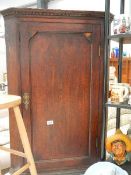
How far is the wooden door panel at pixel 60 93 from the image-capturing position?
138cm

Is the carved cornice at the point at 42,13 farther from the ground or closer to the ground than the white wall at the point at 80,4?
closer to the ground

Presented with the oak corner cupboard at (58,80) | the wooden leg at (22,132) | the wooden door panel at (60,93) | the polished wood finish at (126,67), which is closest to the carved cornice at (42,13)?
the oak corner cupboard at (58,80)

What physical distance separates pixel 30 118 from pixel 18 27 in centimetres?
53

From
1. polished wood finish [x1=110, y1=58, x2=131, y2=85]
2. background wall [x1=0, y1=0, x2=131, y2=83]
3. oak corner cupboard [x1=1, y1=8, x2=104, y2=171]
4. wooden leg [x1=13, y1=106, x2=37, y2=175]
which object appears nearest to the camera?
wooden leg [x1=13, y1=106, x2=37, y2=175]

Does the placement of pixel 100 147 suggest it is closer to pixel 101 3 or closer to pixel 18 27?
pixel 18 27

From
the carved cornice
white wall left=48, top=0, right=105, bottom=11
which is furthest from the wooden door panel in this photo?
white wall left=48, top=0, right=105, bottom=11

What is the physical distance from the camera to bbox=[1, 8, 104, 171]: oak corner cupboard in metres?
1.34

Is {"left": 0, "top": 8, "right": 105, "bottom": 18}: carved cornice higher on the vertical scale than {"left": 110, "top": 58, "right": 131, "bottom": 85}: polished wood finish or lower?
higher

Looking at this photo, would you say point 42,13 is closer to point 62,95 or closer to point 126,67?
point 62,95

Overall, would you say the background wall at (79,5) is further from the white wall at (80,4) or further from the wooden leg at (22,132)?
the wooden leg at (22,132)

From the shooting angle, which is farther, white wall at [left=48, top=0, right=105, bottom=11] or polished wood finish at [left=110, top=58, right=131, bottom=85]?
white wall at [left=48, top=0, right=105, bottom=11]

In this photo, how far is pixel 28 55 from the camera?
1347 mm

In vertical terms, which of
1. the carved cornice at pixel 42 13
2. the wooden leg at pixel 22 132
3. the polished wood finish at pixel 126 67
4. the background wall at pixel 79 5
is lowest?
the wooden leg at pixel 22 132

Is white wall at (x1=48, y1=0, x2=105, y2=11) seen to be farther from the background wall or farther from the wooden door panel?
the wooden door panel
